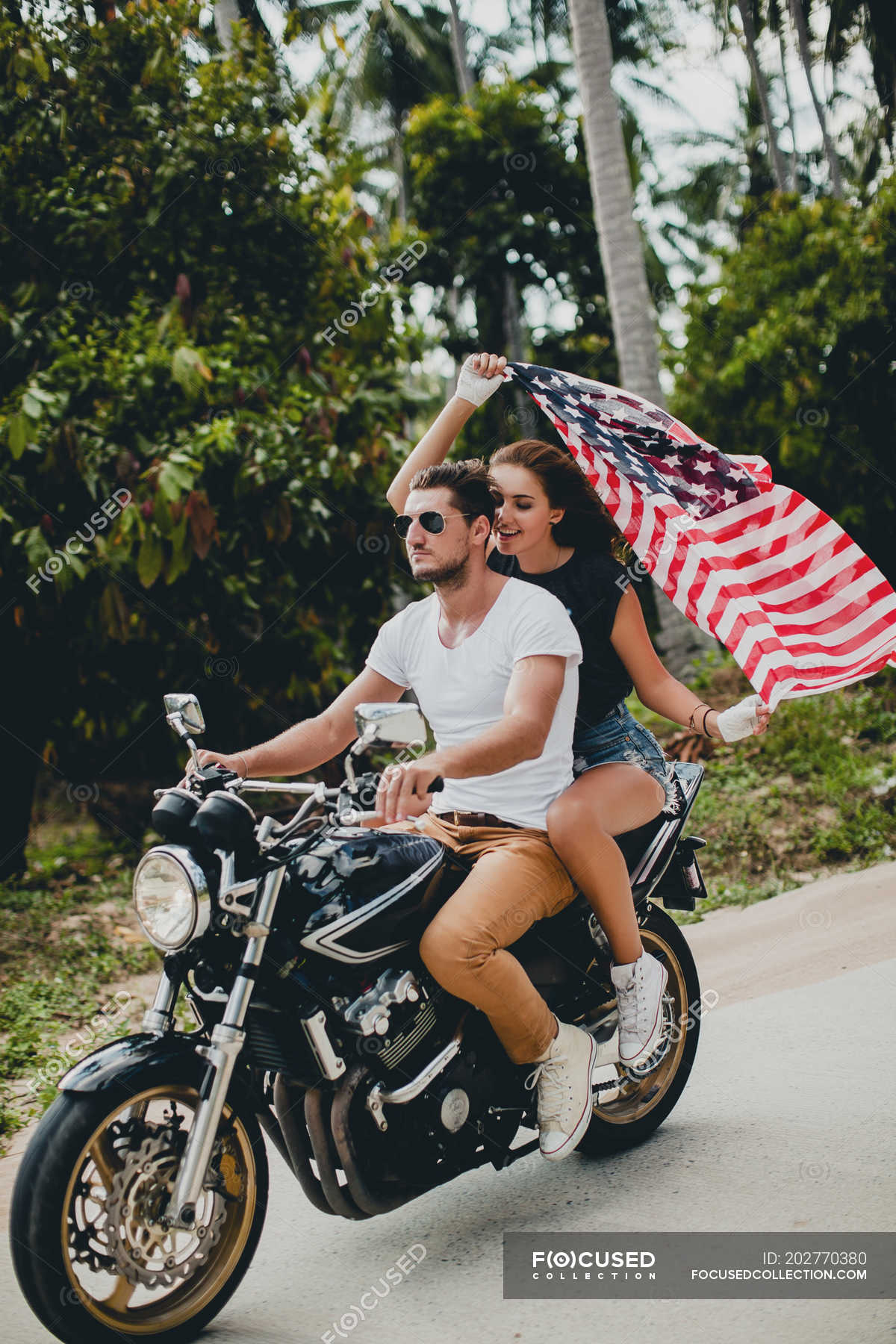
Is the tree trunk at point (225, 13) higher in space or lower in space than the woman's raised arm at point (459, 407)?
higher

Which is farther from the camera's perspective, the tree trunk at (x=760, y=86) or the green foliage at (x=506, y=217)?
the tree trunk at (x=760, y=86)

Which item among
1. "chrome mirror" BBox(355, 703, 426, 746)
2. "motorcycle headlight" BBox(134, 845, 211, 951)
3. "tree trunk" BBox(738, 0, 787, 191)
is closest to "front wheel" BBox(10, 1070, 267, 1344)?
"motorcycle headlight" BBox(134, 845, 211, 951)

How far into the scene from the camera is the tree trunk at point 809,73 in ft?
81.7

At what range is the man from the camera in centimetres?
285

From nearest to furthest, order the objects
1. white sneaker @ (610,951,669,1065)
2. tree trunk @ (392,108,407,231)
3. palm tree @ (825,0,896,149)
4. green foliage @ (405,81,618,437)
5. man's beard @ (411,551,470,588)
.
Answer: man's beard @ (411,551,470,588), white sneaker @ (610,951,669,1065), green foliage @ (405,81,618,437), palm tree @ (825,0,896,149), tree trunk @ (392,108,407,231)

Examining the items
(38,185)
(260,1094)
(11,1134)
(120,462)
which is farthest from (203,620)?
(260,1094)

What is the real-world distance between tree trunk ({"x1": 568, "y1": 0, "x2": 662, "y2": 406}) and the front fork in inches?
320

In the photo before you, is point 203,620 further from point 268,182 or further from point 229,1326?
point 229,1326

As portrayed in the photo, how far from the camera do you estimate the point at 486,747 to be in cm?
279

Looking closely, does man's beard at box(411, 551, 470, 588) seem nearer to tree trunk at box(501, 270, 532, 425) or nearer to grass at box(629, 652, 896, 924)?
grass at box(629, 652, 896, 924)

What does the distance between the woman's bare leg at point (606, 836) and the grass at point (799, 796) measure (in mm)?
2953

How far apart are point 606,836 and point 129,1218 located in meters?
1.50

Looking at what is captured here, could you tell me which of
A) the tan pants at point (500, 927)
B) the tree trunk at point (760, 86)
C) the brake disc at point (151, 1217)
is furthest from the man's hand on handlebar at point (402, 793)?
the tree trunk at point (760, 86)

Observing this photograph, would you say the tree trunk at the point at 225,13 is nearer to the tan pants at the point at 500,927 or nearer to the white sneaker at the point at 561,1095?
the tan pants at the point at 500,927
